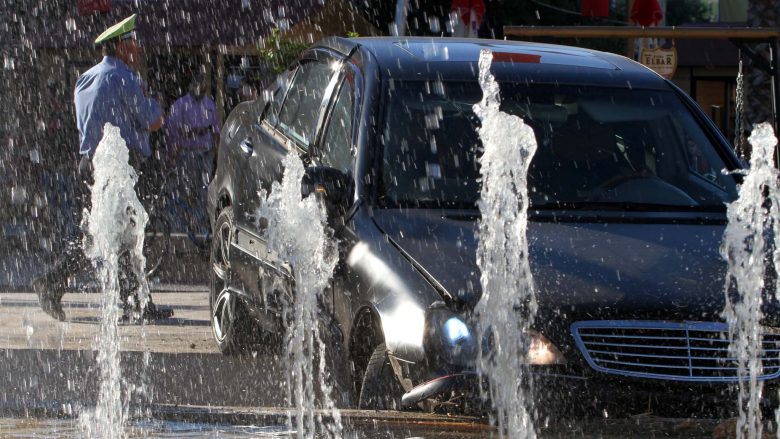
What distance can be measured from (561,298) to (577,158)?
4.42ft

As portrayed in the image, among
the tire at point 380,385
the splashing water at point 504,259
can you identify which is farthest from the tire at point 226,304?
the tire at point 380,385

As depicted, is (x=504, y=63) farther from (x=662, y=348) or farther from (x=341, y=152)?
(x=662, y=348)

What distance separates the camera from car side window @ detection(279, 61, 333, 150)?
7.09 m

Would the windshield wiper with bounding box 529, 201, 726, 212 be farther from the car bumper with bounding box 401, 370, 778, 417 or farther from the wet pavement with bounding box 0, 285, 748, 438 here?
the wet pavement with bounding box 0, 285, 748, 438

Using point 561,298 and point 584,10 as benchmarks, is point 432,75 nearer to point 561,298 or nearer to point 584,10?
point 561,298

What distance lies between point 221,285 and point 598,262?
359cm

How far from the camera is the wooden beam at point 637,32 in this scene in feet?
37.4

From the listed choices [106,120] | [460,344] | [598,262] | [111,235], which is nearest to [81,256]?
[106,120]

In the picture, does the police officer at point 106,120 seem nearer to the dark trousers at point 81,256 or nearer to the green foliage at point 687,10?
the dark trousers at point 81,256

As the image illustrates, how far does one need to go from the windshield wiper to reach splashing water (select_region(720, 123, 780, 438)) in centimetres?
13

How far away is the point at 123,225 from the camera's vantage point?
30.3ft

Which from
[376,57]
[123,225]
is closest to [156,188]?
[123,225]

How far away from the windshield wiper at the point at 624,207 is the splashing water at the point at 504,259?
138mm

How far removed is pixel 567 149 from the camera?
6.24m
